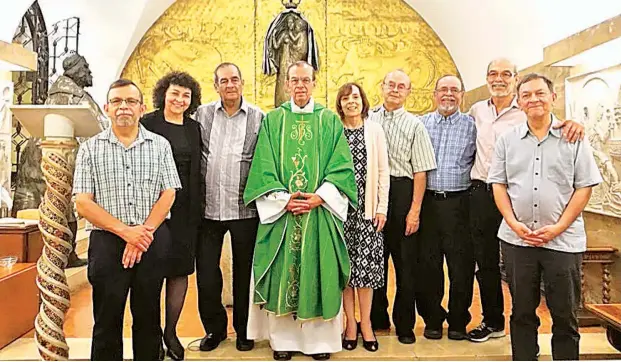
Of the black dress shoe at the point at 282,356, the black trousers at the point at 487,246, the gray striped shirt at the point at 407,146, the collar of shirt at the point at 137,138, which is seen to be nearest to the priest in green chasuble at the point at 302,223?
the black dress shoe at the point at 282,356

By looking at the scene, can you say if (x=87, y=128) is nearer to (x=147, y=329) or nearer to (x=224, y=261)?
(x=147, y=329)

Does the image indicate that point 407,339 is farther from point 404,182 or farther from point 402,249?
point 404,182

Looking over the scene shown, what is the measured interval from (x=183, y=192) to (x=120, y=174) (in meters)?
0.51

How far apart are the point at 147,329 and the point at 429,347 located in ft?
5.25

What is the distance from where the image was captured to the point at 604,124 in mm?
4586

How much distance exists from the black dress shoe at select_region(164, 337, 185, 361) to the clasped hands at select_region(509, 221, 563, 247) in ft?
5.98

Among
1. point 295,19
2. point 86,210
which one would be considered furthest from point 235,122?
point 295,19

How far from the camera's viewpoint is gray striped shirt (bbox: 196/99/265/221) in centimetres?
333

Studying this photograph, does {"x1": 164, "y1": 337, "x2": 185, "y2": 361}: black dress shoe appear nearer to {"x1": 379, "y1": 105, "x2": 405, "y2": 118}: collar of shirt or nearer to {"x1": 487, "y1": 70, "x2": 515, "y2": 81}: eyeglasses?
{"x1": 379, "y1": 105, "x2": 405, "y2": 118}: collar of shirt

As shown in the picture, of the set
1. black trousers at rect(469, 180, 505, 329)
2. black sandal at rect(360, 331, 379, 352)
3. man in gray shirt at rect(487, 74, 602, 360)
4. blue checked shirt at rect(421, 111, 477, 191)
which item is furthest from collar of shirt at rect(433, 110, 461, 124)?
black sandal at rect(360, 331, 379, 352)

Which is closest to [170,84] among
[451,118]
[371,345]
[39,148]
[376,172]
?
[376,172]

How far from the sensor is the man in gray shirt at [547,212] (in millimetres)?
2840

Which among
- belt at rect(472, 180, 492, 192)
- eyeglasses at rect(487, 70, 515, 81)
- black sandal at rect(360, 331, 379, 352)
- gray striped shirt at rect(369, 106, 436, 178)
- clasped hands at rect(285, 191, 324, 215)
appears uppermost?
eyeglasses at rect(487, 70, 515, 81)

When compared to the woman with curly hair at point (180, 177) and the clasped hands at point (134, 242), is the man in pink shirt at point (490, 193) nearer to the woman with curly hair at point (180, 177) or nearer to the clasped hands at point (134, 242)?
the woman with curly hair at point (180, 177)
